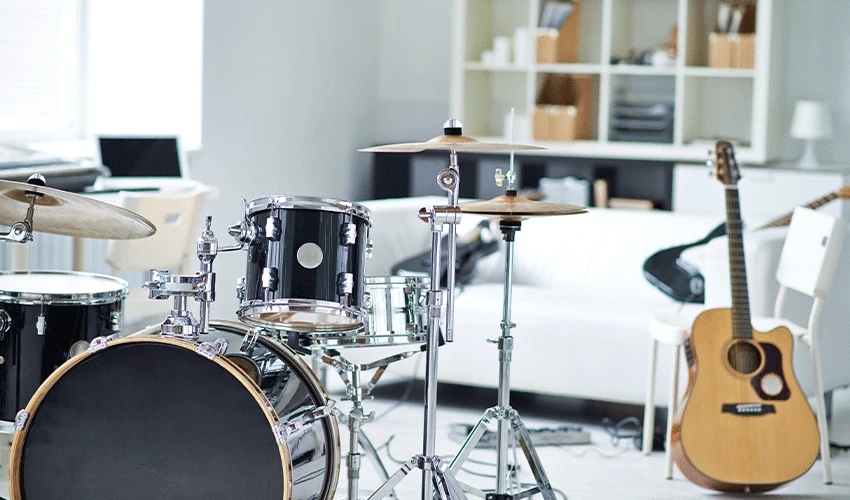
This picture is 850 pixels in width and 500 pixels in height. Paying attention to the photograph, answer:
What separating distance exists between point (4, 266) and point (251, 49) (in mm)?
1714

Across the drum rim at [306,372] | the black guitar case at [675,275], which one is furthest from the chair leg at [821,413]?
the drum rim at [306,372]

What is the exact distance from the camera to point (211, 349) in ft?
7.72

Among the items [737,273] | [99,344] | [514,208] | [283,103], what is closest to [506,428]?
[514,208]

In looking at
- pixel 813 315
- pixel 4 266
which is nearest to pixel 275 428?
pixel 813 315

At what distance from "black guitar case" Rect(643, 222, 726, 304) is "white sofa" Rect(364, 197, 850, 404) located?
0.18ft

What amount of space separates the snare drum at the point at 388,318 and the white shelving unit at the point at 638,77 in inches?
120

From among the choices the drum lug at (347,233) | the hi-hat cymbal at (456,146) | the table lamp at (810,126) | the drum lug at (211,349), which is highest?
the table lamp at (810,126)

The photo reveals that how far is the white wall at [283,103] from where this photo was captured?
522cm

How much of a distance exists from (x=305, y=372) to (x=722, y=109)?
4.15 meters

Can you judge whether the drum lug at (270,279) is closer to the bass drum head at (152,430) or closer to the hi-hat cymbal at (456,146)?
the bass drum head at (152,430)

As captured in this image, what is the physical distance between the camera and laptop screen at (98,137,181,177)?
4457 millimetres

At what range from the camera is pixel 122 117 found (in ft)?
17.0

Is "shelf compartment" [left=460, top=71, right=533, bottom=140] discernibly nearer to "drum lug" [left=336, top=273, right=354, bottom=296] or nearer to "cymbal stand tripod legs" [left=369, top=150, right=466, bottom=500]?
"cymbal stand tripod legs" [left=369, top=150, right=466, bottom=500]

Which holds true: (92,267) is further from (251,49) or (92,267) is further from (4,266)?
(251,49)
